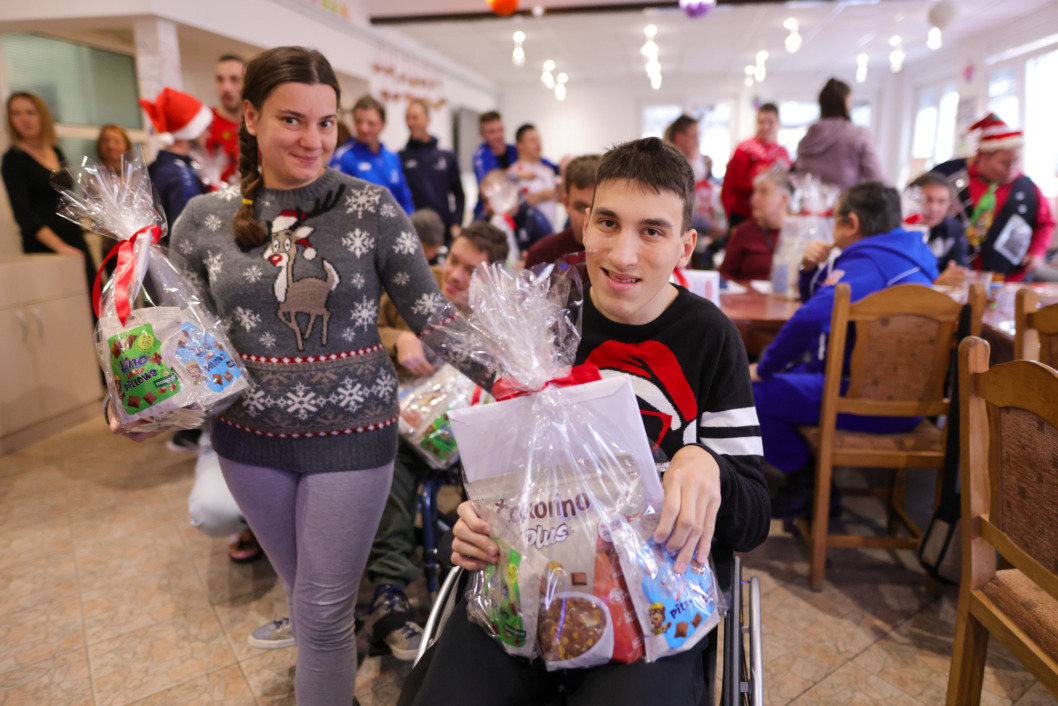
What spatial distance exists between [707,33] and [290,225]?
8.78 metres

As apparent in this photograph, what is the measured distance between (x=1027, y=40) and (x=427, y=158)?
295 inches

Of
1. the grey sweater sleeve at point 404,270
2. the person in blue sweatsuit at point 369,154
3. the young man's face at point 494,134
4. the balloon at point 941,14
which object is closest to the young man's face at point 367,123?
the person in blue sweatsuit at point 369,154

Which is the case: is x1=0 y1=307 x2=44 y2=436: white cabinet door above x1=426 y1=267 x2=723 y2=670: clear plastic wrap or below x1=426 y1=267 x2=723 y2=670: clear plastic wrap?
below

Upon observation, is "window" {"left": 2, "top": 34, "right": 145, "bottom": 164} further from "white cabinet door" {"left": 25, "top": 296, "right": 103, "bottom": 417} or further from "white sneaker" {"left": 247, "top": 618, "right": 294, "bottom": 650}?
"white sneaker" {"left": 247, "top": 618, "right": 294, "bottom": 650}

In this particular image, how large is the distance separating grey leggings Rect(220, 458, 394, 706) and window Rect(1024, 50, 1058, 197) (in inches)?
348

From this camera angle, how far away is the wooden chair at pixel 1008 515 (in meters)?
1.12

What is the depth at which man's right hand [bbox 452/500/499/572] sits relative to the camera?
3.13 ft

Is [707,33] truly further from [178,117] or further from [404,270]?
[404,270]

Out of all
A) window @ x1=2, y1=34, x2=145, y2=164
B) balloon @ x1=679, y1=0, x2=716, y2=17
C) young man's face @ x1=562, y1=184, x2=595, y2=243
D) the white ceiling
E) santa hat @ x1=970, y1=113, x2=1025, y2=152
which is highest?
the white ceiling

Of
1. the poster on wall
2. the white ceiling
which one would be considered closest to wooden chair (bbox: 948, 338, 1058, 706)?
the white ceiling

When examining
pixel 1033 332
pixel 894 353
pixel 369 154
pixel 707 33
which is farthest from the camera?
pixel 707 33

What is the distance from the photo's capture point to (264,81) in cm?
127

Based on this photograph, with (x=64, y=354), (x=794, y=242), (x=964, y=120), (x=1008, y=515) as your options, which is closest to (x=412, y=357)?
(x=1008, y=515)

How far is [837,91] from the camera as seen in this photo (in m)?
4.09
